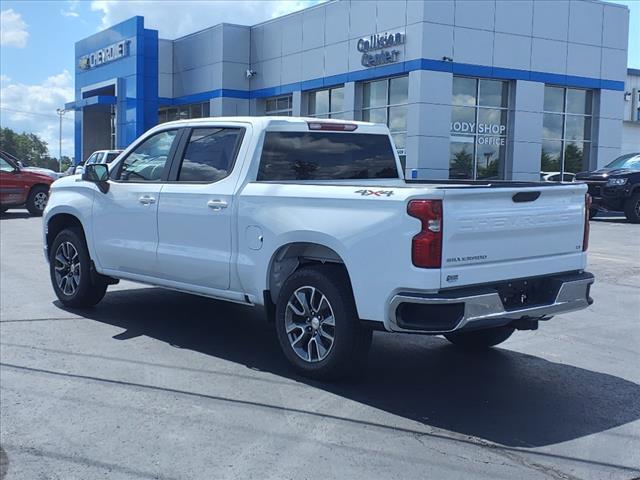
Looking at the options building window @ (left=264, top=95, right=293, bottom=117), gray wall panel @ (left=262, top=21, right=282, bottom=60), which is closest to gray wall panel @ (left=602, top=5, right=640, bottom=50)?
building window @ (left=264, top=95, right=293, bottom=117)

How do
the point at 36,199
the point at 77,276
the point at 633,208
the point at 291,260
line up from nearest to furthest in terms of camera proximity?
the point at 291,260, the point at 77,276, the point at 633,208, the point at 36,199

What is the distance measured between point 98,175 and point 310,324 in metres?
3.11

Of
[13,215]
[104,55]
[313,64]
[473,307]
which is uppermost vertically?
[104,55]

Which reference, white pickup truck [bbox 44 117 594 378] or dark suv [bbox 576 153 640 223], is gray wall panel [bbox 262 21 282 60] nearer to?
dark suv [bbox 576 153 640 223]

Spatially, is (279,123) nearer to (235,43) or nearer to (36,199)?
(36,199)

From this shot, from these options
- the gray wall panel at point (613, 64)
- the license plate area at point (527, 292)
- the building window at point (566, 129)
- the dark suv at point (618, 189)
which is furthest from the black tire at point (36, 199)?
the gray wall panel at point (613, 64)

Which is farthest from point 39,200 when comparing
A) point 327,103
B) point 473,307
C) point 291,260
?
point 473,307

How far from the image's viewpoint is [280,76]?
32.3 m

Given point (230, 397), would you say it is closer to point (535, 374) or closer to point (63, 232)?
point (535, 374)

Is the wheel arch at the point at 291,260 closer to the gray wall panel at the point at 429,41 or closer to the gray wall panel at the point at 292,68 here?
the gray wall panel at the point at 429,41

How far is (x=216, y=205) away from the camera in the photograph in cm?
619

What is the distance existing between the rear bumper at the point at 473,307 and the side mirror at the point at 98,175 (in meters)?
3.83

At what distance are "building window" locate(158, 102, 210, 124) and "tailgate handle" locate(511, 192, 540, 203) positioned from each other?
31588 millimetres

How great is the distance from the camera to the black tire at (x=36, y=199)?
66.3 ft
